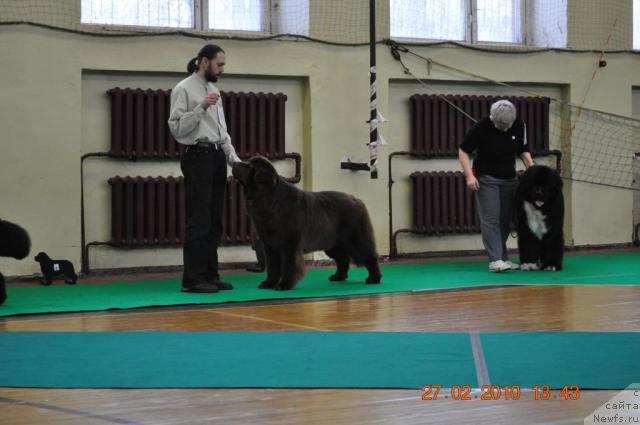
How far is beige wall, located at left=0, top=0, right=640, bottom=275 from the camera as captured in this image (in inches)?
343

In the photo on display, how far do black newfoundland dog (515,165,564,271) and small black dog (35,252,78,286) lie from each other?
3688 mm

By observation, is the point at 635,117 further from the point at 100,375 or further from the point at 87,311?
the point at 100,375

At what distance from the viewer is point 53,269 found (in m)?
8.12

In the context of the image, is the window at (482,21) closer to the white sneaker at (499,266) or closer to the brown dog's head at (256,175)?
the white sneaker at (499,266)

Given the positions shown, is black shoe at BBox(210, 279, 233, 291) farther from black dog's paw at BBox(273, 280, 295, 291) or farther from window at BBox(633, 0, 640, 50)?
window at BBox(633, 0, 640, 50)

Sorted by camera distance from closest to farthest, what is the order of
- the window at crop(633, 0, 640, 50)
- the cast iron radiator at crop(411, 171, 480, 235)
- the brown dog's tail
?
the brown dog's tail
the cast iron radiator at crop(411, 171, 480, 235)
the window at crop(633, 0, 640, 50)

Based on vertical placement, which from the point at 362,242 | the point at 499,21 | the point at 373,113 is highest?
the point at 499,21

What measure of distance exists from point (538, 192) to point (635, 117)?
13.2 ft

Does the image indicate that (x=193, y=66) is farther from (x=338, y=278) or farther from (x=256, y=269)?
(x=256, y=269)

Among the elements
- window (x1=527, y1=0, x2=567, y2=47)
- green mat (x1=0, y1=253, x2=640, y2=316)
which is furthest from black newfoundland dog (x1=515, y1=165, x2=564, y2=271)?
window (x1=527, y1=0, x2=567, y2=47)

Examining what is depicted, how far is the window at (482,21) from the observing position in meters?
10.6

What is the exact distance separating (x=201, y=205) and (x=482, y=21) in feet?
16.7

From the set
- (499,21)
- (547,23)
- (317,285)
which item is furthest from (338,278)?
(547,23)

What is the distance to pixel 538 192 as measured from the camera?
27.1ft
